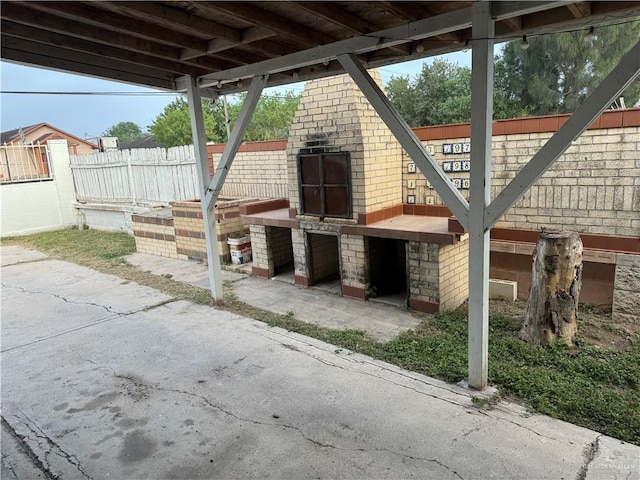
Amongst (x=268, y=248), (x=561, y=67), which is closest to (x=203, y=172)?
(x=268, y=248)

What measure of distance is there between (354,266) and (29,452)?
177 inches

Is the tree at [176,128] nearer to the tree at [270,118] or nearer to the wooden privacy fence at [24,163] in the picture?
the tree at [270,118]

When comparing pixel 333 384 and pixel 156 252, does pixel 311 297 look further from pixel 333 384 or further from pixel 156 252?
pixel 156 252

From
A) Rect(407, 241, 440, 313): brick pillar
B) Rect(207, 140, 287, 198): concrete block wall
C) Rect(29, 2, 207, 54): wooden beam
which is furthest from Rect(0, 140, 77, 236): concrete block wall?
Rect(407, 241, 440, 313): brick pillar

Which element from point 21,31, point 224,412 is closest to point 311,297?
point 224,412

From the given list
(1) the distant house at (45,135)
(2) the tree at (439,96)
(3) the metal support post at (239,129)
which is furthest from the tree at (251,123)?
(3) the metal support post at (239,129)

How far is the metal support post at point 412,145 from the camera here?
3.71 meters

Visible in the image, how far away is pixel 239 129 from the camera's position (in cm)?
560

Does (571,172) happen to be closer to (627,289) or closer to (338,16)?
(627,289)

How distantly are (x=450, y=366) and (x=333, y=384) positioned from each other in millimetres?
1223

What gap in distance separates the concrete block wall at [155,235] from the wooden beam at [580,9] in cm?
854

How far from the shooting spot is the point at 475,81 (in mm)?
3414

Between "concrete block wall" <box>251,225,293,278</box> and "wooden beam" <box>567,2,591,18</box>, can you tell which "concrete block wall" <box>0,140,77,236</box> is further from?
"wooden beam" <box>567,2,591,18</box>

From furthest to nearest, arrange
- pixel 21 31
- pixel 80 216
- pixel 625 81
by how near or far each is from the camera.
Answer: pixel 80 216 < pixel 21 31 < pixel 625 81
